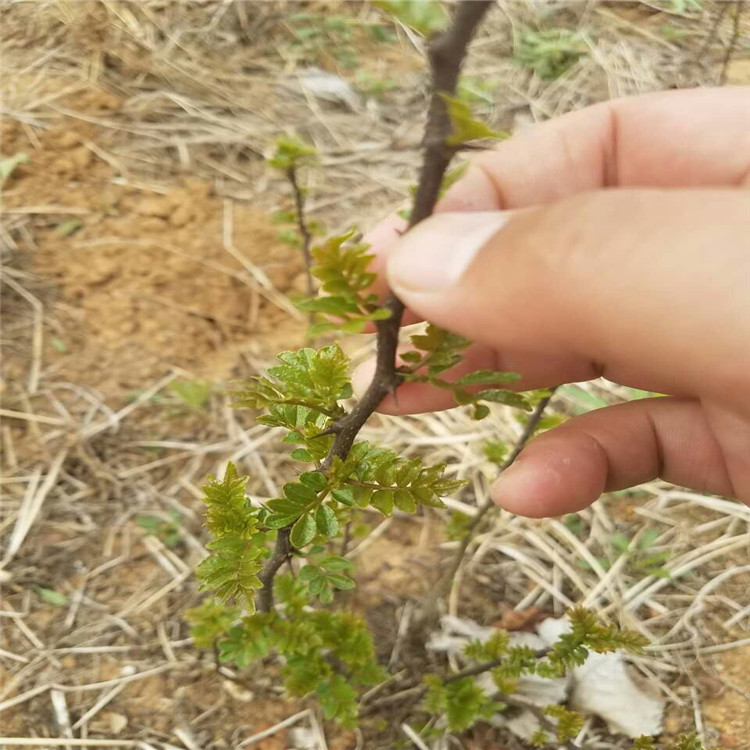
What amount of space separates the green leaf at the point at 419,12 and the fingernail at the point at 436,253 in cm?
25

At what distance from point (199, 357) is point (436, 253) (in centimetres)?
199

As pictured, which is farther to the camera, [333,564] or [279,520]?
[333,564]

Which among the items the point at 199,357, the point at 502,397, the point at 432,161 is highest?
the point at 432,161

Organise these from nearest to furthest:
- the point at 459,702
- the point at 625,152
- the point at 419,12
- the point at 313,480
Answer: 1. the point at 419,12
2. the point at 313,480
3. the point at 625,152
4. the point at 459,702

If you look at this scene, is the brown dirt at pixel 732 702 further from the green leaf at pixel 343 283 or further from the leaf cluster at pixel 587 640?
the green leaf at pixel 343 283

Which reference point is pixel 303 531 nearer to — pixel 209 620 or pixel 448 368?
pixel 448 368

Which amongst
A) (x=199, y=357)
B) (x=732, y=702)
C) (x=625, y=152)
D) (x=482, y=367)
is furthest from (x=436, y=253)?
(x=199, y=357)

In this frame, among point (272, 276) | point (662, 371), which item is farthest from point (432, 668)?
point (272, 276)

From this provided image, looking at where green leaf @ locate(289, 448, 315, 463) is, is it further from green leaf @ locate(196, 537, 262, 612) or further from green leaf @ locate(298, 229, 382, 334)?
green leaf @ locate(298, 229, 382, 334)

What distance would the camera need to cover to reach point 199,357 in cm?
273

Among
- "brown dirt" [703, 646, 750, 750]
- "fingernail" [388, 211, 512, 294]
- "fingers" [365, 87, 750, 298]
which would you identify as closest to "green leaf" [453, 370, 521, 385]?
"fingernail" [388, 211, 512, 294]

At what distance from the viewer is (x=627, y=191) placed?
2.81 feet

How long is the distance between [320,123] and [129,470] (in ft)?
7.48

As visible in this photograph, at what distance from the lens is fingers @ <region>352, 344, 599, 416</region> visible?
1.46m
